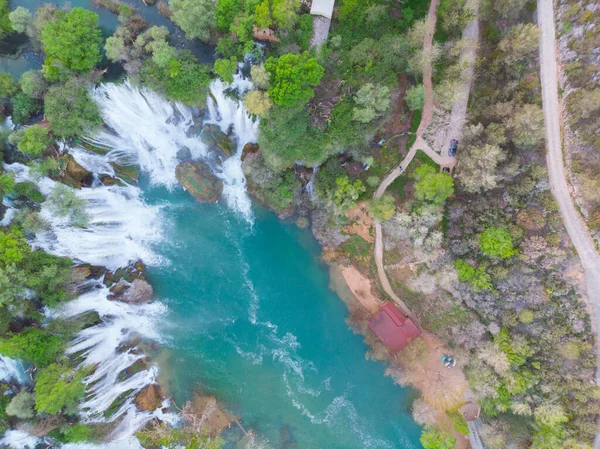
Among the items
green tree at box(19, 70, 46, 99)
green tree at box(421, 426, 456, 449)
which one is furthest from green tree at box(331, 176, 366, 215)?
green tree at box(19, 70, 46, 99)

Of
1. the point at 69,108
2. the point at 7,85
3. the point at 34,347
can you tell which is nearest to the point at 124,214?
the point at 69,108

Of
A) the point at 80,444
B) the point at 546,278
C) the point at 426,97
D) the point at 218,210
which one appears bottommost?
the point at 80,444

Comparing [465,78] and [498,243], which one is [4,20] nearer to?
[465,78]

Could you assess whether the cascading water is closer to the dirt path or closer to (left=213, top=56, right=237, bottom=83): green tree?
(left=213, top=56, right=237, bottom=83): green tree

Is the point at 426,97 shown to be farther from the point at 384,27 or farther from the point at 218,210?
the point at 218,210

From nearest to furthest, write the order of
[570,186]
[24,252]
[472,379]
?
[570,186]
[24,252]
[472,379]

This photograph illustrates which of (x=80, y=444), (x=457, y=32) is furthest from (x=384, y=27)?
(x=80, y=444)

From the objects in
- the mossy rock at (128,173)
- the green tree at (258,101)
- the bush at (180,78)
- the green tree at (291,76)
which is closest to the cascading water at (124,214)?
the mossy rock at (128,173)
